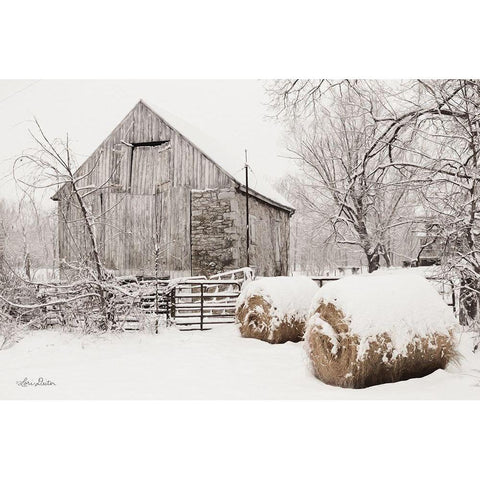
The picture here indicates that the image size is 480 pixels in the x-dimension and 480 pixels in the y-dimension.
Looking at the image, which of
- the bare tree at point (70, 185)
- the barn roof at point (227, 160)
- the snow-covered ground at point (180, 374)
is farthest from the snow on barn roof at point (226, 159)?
the snow-covered ground at point (180, 374)

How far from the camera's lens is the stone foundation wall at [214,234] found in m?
5.84

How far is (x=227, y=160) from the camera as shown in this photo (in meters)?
5.86

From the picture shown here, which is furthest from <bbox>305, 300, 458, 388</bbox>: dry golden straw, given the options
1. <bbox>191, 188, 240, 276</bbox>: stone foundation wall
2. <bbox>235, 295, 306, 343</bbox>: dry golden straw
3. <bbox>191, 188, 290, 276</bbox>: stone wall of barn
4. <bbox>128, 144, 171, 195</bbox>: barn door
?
<bbox>128, 144, 171, 195</bbox>: barn door

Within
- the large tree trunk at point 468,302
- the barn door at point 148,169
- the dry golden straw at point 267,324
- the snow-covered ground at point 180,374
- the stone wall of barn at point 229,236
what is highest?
the barn door at point 148,169

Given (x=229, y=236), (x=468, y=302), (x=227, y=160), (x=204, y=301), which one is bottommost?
(x=204, y=301)

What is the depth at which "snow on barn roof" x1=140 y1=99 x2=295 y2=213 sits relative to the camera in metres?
5.37

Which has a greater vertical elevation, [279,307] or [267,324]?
[279,307]

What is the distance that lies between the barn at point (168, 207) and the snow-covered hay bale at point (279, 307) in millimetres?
455

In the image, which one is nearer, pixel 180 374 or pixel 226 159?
pixel 180 374

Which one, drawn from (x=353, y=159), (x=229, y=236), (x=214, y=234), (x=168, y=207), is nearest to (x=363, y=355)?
(x=353, y=159)

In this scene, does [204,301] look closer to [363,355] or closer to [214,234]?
[214,234]

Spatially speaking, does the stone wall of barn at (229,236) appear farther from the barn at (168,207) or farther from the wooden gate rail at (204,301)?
the wooden gate rail at (204,301)

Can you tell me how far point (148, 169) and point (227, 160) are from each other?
1.02 m

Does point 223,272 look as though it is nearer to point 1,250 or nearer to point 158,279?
point 158,279
